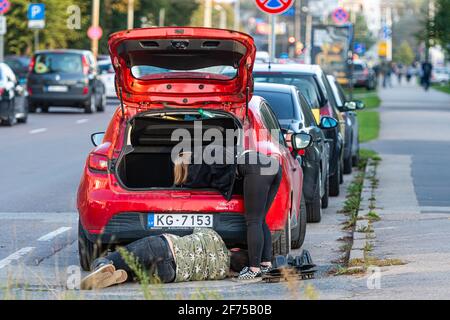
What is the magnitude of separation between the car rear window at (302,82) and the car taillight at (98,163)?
5.97m

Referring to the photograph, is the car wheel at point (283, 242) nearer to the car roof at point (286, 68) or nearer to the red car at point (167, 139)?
the red car at point (167, 139)

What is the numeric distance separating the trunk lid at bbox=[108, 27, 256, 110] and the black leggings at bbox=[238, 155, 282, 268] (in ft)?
2.52

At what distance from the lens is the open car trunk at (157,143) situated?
11.0m

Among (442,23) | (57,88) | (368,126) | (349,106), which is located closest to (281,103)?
(349,106)

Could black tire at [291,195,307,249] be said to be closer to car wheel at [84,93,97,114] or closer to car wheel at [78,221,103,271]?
car wheel at [78,221,103,271]

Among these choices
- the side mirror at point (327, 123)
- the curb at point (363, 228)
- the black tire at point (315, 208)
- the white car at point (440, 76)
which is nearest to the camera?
the curb at point (363, 228)

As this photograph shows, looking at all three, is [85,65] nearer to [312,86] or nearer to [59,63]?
[59,63]

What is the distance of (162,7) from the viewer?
101688 mm

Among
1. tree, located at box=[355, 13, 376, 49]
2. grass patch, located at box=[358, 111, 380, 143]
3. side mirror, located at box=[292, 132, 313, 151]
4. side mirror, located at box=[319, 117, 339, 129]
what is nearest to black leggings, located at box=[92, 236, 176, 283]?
side mirror, located at box=[292, 132, 313, 151]

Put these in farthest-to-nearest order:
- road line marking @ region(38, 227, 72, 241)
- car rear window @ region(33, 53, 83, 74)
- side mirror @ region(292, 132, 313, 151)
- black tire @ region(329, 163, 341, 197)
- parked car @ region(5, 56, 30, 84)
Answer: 1. parked car @ region(5, 56, 30, 84)
2. car rear window @ region(33, 53, 83, 74)
3. black tire @ region(329, 163, 341, 197)
4. road line marking @ region(38, 227, 72, 241)
5. side mirror @ region(292, 132, 313, 151)

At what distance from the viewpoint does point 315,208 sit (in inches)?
559

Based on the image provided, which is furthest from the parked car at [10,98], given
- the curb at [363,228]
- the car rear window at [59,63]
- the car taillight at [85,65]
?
the curb at [363,228]

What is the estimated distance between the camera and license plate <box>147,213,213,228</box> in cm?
1037
